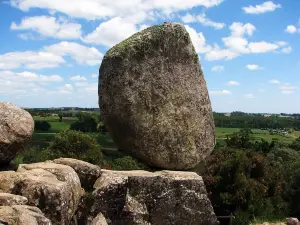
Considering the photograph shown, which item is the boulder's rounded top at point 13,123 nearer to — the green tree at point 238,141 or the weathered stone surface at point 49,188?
the weathered stone surface at point 49,188

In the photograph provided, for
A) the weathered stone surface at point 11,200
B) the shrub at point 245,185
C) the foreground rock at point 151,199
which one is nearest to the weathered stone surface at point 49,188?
the weathered stone surface at point 11,200

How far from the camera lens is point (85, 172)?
13.0 metres

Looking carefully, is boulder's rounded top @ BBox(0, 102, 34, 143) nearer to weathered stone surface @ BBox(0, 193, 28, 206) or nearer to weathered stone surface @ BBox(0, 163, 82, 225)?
weathered stone surface @ BBox(0, 163, 82, 225)

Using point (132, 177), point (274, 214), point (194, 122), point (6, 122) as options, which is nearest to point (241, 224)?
point (274, 214)

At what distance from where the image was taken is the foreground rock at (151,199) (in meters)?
12.8

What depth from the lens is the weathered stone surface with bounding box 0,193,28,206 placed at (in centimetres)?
936

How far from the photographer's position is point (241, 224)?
2031 cm

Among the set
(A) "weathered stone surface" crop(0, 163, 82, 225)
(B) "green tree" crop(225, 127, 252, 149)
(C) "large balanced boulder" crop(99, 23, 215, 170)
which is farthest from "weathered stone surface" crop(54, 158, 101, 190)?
(B) "green tree" crop(225, 127, 252, 149)

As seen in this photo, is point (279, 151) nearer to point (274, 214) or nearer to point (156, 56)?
point (274, 214)

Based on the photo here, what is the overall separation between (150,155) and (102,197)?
2250mm

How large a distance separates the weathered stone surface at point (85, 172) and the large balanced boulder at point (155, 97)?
5.45 feet

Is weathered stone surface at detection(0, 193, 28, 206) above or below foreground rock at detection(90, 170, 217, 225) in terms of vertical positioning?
above

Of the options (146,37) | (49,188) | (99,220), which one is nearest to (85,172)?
(99,220)

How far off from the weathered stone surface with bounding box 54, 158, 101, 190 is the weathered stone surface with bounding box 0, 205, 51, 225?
3.69 meters
